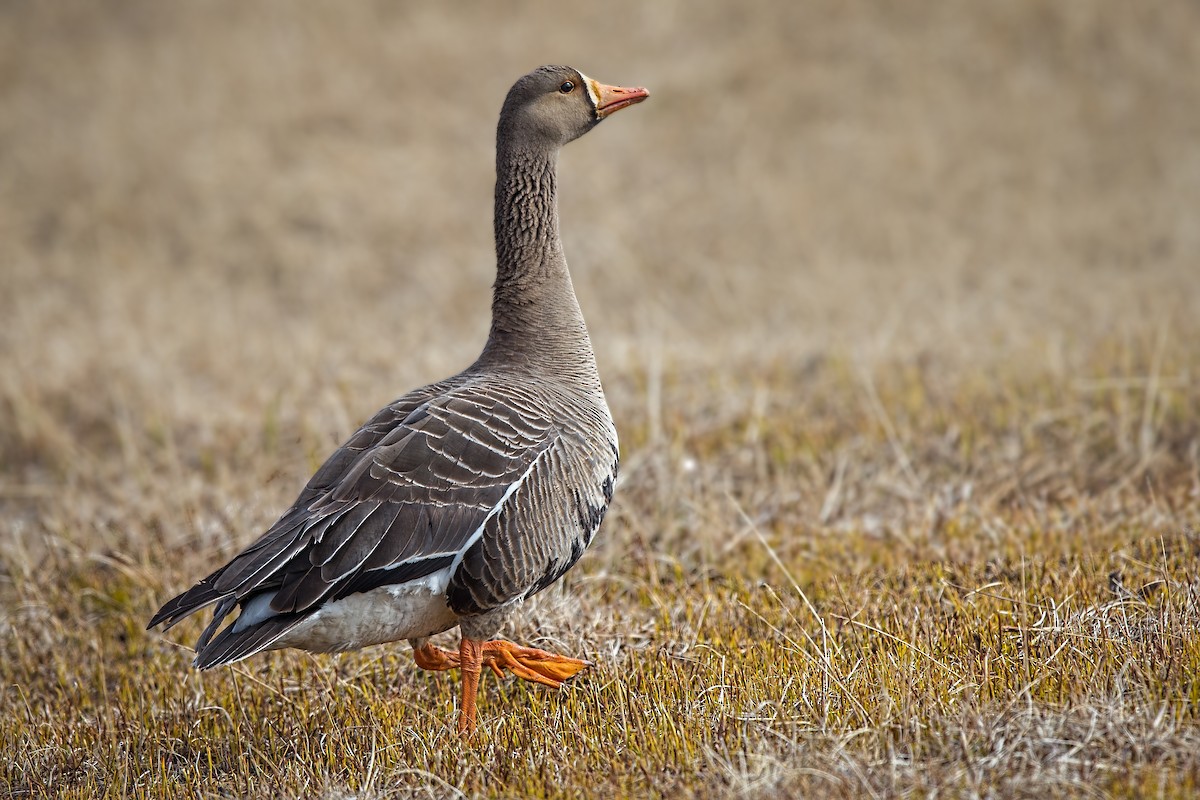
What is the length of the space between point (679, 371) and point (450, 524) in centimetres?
620

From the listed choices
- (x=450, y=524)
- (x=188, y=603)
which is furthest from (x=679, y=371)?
(x=188, y=603)

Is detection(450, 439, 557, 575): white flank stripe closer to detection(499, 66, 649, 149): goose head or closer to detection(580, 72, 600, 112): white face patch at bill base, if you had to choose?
detection(499, 66, 649, 149): goose head

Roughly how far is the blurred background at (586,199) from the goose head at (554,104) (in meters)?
3.92

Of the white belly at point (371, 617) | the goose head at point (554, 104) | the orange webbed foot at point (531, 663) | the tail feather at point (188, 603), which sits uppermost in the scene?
the goose head at point (554, 104)

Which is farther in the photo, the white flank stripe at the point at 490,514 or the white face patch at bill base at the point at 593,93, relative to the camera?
the white face patch at bill base at the point at 593,93

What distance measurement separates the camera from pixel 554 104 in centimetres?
517

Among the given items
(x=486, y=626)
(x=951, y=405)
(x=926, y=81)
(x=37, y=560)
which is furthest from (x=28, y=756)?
(x=926, y=81)

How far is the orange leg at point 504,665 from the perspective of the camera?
436 cm

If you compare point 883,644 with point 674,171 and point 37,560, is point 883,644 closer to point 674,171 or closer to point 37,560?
point 37,560

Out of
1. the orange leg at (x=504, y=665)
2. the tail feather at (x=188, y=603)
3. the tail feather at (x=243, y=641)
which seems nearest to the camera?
the tail feather at (x=243, y=641)

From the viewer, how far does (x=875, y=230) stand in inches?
673

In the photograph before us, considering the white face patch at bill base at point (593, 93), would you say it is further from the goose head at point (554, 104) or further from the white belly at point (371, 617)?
the white belly at point (371, 617)

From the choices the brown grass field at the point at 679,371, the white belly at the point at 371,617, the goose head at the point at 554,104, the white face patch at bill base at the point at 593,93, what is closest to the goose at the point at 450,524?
the white belly at the point at 371,617

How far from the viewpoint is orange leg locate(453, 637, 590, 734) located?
14.3 ft
